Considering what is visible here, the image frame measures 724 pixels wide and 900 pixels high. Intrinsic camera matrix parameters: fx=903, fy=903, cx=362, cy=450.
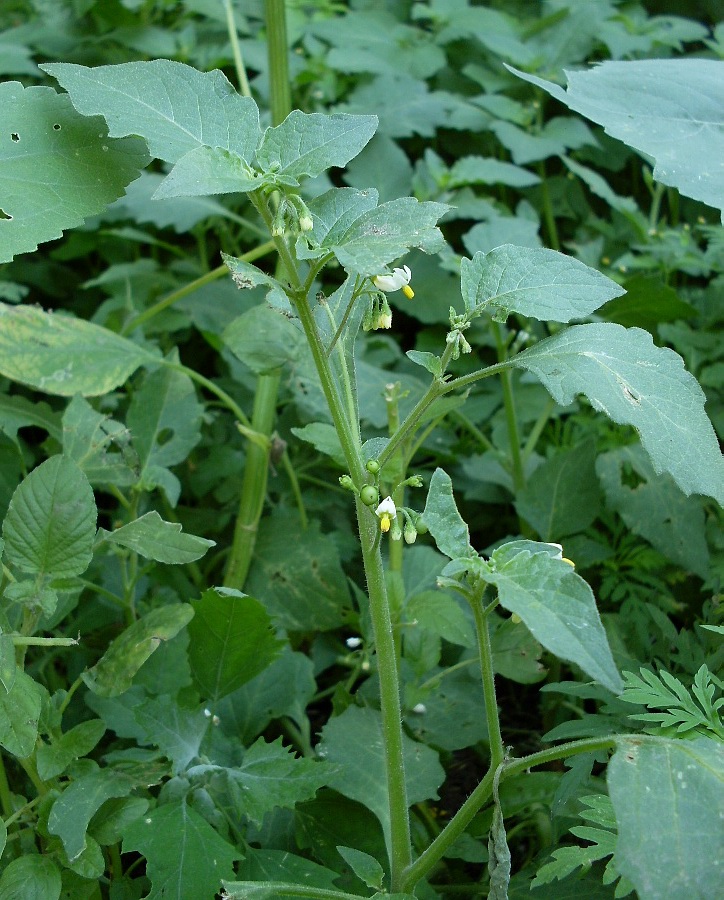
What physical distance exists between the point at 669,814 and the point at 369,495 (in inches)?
16.6

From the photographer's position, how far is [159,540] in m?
1.15

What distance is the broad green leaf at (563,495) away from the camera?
157 centimetres

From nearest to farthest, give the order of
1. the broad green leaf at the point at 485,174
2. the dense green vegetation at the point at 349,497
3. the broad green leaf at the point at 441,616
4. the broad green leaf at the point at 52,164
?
1. the dense green vegetation at the point at 349,497
2. the broad green leaf at the point at 52,164
3. the broad green leaf at the point at 441,616
4. the broad green leaf at the point at 485,174

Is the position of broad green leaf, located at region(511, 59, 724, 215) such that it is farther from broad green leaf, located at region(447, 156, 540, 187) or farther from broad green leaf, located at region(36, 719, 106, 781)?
broad green leaf, located at region(36, 719, 106, 781)

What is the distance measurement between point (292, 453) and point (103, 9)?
1.34m

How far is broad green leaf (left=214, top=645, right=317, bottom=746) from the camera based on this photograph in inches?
52.6

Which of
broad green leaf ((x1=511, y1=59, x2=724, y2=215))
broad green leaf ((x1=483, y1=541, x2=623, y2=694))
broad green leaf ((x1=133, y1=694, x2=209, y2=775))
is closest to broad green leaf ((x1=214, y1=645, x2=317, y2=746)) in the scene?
broad green leaf ((x1=133, y1=694, x2=209, y2=775))

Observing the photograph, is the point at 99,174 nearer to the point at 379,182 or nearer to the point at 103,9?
the point at 379,182

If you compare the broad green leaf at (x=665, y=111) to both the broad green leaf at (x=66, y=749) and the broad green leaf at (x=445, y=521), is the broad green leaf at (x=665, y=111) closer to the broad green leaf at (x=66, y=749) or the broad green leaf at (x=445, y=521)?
the broad green leaf at (x=445, y=521)

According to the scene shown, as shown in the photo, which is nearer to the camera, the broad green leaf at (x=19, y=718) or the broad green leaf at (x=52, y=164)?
the broad green leaf at (x=19, y=718)

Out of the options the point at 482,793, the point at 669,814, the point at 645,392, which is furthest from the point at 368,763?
the point at 645,392

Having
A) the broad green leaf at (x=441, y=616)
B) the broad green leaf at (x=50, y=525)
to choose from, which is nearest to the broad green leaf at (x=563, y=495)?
the broad green leaf at (x=441, y=616)

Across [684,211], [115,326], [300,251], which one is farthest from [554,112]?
[300,251]

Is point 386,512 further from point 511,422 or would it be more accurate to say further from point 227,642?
point 511,422
